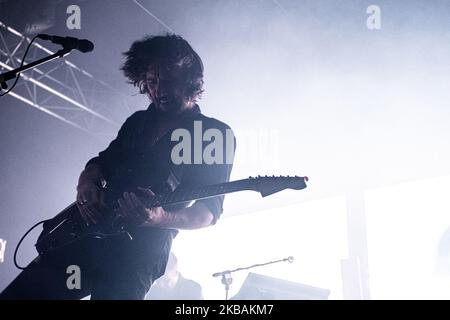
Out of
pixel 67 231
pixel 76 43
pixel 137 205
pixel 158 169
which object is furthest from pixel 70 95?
pixel 137 205

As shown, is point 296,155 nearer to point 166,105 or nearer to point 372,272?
point 372,272

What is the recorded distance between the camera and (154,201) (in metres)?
2.27

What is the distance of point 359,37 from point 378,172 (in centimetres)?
123

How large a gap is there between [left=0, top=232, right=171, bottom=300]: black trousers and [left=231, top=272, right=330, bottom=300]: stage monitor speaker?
1.43 metres

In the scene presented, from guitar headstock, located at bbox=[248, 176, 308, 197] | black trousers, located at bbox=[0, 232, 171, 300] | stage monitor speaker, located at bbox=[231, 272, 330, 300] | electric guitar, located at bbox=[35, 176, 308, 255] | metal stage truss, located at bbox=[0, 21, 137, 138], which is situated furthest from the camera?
metal stage truss, located at bbox=[0, 21, 137, 138]

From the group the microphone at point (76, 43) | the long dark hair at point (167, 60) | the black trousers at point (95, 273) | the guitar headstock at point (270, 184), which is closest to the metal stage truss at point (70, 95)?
the long dark hair at point (167, 60)

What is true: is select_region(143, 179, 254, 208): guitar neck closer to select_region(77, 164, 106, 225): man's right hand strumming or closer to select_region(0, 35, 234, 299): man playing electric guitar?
select_region(0, 35, 234, 299): man playing electric guitar

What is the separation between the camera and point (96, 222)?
2.28 metres

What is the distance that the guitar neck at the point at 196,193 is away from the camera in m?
Result: 2.27

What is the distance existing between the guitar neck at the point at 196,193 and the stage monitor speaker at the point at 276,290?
1.30 m

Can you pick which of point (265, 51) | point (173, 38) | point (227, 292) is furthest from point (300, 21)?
point (227, 292)

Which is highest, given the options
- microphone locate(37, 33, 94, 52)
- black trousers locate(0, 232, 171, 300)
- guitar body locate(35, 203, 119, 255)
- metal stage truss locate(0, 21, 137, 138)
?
metal stage truss locate(0, 21, 137, 138)

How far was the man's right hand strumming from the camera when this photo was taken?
2.29 metres

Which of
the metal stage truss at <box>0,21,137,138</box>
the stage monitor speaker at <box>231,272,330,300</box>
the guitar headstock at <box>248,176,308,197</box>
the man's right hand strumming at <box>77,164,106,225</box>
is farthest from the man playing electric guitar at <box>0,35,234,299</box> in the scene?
the metal stage truss at <box>0,21,137,138</box>
